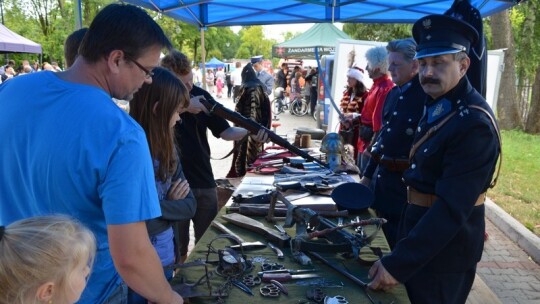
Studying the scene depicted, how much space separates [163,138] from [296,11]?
18.4 ft

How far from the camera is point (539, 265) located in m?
4.50

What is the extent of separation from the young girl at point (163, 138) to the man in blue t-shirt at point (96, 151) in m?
0.58

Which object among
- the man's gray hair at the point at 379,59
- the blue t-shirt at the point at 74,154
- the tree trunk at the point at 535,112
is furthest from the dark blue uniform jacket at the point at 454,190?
the tree trunk at the point at 535,112

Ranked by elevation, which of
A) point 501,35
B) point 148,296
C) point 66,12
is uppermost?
point 66,12

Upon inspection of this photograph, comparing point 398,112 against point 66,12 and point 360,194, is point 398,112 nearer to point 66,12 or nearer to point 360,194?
point 360,194

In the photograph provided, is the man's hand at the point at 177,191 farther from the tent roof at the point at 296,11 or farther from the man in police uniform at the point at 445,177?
the tent roof at the point at 296,11

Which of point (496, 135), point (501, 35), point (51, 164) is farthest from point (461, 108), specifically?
point (501, 35)

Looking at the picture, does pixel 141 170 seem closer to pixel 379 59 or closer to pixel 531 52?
pixel 379 59

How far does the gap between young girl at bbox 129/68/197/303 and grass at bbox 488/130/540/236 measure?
460 cm

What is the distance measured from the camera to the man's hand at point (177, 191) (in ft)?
6.80

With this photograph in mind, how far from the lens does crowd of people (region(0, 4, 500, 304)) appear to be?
3.92 feet

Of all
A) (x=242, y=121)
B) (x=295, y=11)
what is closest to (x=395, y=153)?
(x=242, y=121)

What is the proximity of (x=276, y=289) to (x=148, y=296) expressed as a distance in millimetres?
590

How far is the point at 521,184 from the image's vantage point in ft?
23.0
